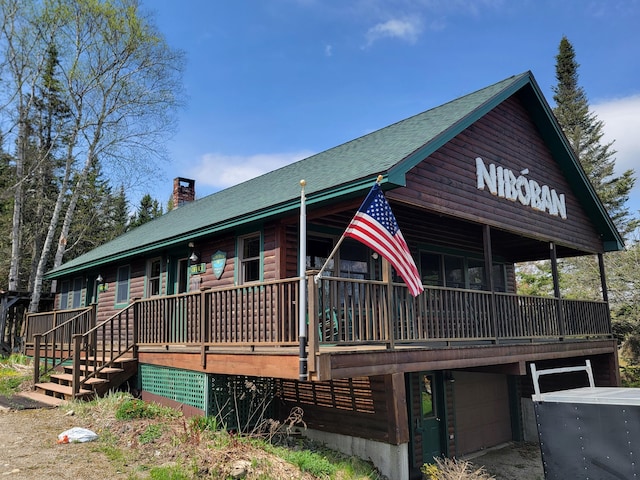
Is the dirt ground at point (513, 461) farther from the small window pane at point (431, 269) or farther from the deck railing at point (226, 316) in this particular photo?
the deck railing at point (226, 316)

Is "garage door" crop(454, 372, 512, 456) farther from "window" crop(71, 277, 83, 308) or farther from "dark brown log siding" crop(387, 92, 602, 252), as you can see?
"window" crop(71, 277, 83, 308)

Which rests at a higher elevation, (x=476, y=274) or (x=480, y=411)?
(x=476, y=274)

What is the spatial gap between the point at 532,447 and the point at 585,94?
3623 centimetres

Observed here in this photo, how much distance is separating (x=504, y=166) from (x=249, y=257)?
625cm

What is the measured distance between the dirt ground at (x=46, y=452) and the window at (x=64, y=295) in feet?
33.8

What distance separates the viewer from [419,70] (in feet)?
57.2

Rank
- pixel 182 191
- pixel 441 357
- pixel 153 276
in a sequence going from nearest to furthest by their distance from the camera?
pixel 441 357 → pixel 153 276 → pixel 182 191

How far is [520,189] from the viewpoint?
12.1 metres

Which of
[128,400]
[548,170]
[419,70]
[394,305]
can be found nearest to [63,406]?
[128,400]

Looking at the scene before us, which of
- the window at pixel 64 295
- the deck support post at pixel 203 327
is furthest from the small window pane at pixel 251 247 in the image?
the window at pixel 64 295

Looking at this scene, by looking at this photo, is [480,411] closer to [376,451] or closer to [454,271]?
[454,271]

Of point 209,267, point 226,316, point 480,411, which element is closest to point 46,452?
point 226,316

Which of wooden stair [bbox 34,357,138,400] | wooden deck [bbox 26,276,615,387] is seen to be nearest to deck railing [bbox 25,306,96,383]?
wooden deck [bbox 26,276,615,387]

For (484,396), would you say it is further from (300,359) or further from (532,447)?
(300,359)
